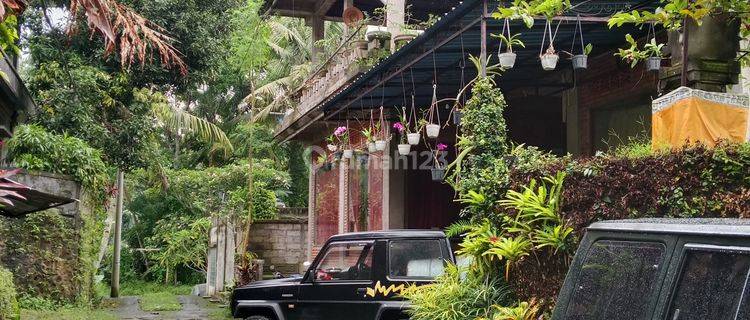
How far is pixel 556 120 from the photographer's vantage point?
14.3 m

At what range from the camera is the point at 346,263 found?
9852 millimetres

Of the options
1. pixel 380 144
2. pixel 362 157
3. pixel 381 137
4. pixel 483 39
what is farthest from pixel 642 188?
pixel 362 157

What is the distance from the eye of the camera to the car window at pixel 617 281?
2.90 meters

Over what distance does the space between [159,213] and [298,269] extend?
805 centimetres

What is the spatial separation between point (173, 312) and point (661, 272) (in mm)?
15180

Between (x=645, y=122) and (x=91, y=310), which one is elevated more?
(x=645, y=122)

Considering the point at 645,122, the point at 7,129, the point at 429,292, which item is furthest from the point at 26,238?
the point at 645,122

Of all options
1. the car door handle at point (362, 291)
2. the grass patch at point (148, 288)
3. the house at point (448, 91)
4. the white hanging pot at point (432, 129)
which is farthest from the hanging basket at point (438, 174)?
the grass patch at point (148, 288)

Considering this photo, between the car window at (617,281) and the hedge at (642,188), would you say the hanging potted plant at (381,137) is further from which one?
the car window at (617,281)

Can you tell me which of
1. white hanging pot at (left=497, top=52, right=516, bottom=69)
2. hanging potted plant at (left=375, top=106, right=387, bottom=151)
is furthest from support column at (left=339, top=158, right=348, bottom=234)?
white hanging pot at (left=497, top=52, right=516, bottom=69)

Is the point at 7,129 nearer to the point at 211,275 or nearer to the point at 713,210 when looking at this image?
the point at 211,275

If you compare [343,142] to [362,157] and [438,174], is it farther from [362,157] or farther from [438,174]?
[438,174]

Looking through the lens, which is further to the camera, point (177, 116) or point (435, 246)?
point (177, 116)

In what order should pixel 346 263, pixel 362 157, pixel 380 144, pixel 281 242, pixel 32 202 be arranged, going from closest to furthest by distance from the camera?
pixel 32 202 → pixel 346 263 → pixel 380 144 → pixel 362 157 → pixel 281 242
